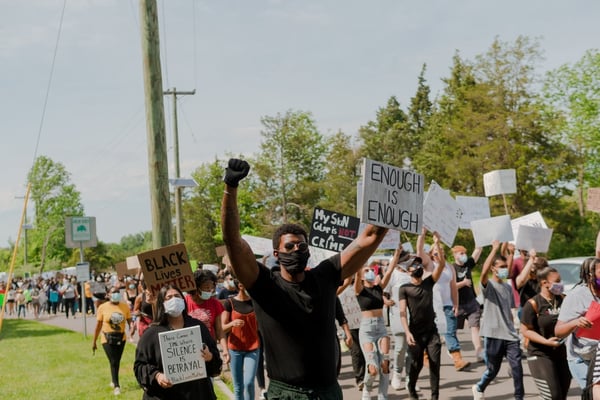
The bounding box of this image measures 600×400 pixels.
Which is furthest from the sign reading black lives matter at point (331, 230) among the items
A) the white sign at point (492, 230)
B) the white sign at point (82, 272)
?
the white sign at point (82, 272)

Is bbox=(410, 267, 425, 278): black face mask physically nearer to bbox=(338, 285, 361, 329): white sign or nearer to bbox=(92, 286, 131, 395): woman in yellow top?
bbox=(338, 285, 361, 329): white sign

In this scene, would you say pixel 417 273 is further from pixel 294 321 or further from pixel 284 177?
pixel 284 177

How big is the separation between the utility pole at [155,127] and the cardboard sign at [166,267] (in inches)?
64.7

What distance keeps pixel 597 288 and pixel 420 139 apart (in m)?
64.2

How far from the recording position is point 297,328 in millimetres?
3889

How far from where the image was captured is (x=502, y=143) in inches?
1735

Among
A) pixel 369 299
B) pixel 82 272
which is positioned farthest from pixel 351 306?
pixel 82 272

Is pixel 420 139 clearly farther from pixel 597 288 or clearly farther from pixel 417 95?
pixel 597 288

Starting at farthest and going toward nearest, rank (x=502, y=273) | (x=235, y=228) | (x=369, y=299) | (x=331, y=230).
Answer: (x=331, y=230) < (x=369, y=299) < (x=502, y=273) < (x=235, y=228)

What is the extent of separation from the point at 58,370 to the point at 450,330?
8.47 meters

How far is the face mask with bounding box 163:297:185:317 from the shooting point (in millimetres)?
6027

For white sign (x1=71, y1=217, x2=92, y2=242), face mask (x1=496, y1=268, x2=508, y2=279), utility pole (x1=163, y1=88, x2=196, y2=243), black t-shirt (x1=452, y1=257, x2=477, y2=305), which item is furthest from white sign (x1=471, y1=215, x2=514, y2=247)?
utility pole (x1=163, y1=88, x2=196, y2=243)

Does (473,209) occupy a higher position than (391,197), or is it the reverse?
(473,209)

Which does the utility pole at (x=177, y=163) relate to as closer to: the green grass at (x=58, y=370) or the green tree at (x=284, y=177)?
the green grass at (x=58, y=370)
